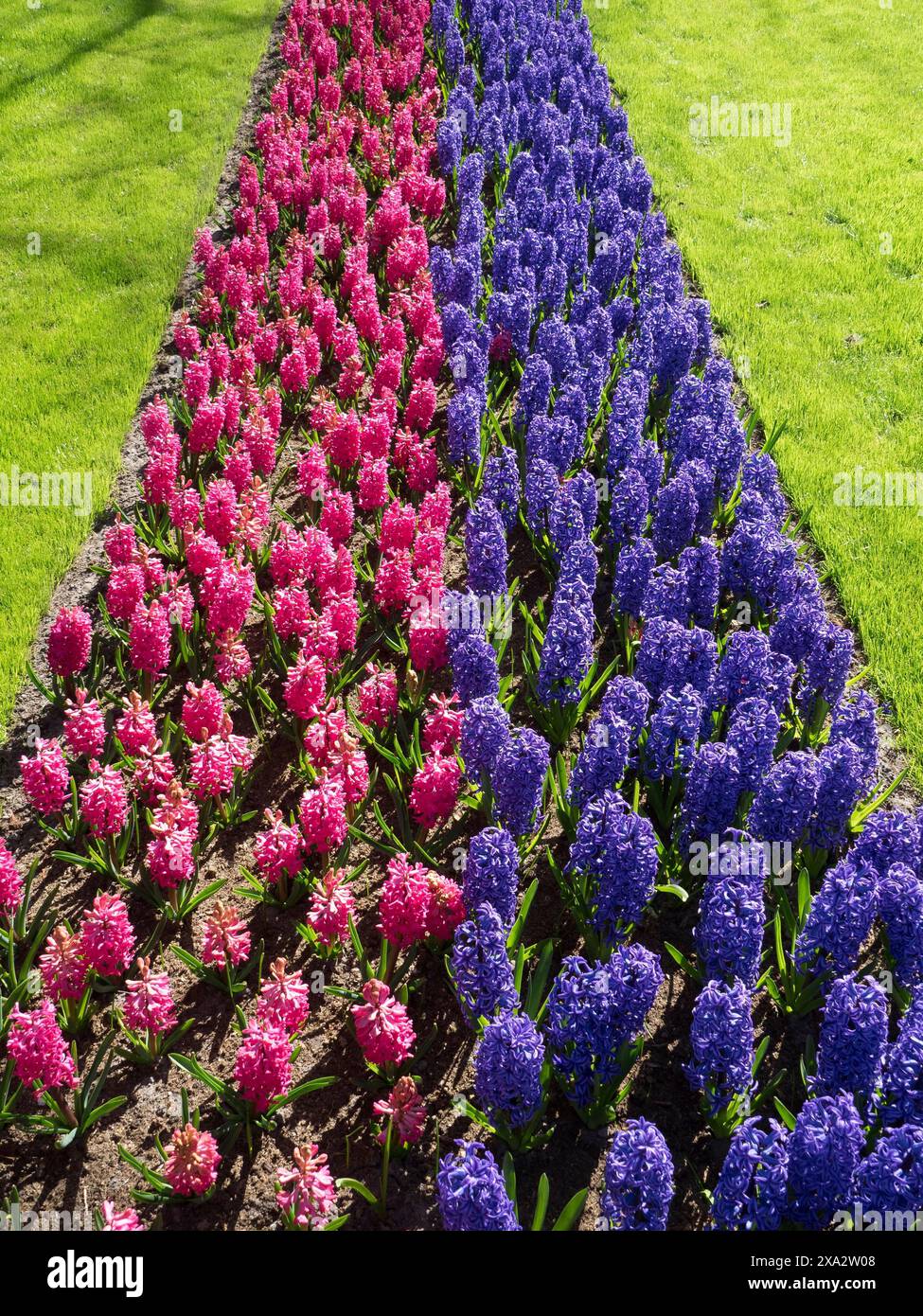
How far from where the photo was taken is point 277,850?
4.43m

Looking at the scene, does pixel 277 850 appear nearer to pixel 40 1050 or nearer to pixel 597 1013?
pixel 40 1050

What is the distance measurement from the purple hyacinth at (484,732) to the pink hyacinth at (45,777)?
1.78m

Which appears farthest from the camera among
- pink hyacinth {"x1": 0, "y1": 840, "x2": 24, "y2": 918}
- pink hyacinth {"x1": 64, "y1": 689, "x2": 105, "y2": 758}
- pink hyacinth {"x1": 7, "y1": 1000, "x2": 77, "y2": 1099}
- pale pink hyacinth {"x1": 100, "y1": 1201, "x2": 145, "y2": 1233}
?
pink hyacinth {"x1": 64, "y1": 689, "x2": 105, "y2": 758}

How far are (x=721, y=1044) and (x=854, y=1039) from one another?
43 centimetres

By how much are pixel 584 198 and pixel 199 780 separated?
261 inches

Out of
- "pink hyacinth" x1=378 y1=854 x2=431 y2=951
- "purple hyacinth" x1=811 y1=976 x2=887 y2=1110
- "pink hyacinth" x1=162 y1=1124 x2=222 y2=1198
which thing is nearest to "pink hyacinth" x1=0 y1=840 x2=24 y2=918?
"pink hyacinth" x1=162 y1=1124 x2=222 y2=1198

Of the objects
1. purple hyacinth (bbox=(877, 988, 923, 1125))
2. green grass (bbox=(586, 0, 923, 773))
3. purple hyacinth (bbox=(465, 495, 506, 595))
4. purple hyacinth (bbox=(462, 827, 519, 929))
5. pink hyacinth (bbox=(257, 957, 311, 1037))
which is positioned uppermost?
green grass (bbox=(586, 0, 923, 773))

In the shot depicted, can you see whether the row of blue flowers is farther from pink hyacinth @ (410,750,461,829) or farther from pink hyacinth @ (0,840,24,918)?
pink hyacinth @ (0,840,24,918)

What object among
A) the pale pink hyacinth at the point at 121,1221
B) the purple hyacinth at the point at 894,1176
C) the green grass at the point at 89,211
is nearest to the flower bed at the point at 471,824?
the purple hyacinth at the point at 894,1176

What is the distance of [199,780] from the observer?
4770 mm

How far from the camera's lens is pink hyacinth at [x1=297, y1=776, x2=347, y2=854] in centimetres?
447

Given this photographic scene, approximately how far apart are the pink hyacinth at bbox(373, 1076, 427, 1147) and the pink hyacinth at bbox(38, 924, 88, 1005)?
1259 millimetres
